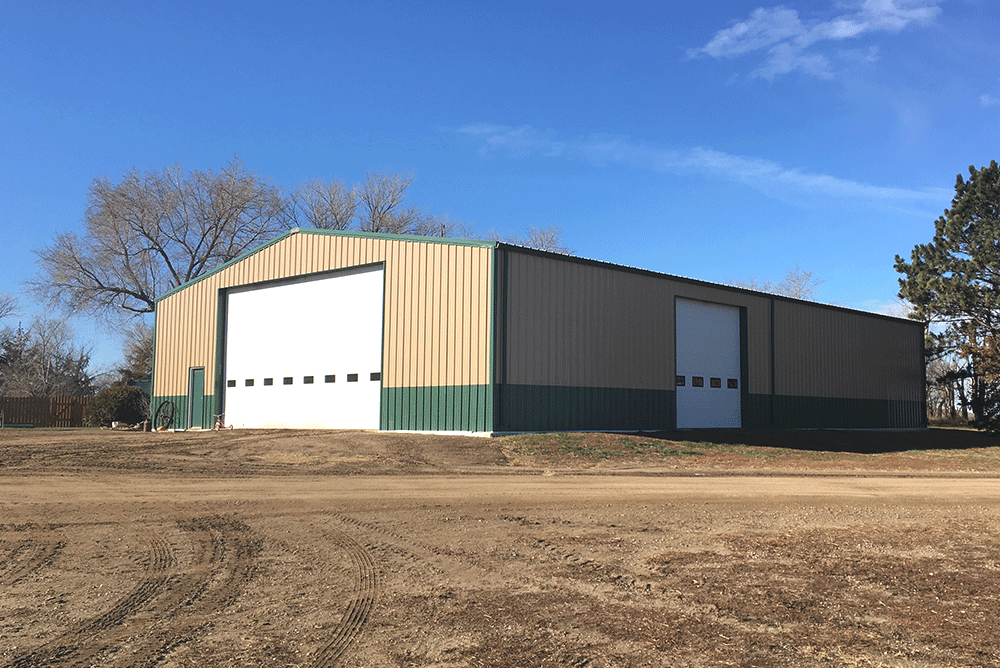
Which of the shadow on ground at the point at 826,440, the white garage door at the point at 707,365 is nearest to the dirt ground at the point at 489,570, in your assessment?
the shadow on ground at the point at 826,440

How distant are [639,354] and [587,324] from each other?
2.84 metres

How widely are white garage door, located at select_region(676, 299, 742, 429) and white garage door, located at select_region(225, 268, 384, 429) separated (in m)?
11.3

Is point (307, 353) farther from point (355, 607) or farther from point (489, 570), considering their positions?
point (355, 607)

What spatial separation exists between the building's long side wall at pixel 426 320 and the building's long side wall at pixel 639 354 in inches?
28.6

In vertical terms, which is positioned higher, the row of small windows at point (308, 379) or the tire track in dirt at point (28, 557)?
the row of small windows at point (308, 379)

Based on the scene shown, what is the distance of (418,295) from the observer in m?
24.4

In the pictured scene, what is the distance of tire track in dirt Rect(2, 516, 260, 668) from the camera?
4848 millimetres

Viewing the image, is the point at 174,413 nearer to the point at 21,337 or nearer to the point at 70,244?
the point at 70,244

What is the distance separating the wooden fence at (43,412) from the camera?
39.8 meters

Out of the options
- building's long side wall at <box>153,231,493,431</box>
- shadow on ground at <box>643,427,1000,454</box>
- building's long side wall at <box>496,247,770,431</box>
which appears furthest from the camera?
shadow on ground at <box>643,427,1000,454</box>

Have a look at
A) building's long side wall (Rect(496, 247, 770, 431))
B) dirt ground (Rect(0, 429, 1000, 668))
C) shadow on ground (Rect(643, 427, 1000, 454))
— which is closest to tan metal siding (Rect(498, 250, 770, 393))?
building's long side wall (Rect(496, 247, 770, 431))

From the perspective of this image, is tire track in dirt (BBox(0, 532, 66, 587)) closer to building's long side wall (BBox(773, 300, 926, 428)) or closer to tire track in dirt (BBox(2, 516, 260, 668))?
tire track in dirt (BBox(2, 516, 260, 668))

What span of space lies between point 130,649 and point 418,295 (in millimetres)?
19713

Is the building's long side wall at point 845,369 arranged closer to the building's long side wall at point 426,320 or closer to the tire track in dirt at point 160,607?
the building's long side wall at point 426,320
